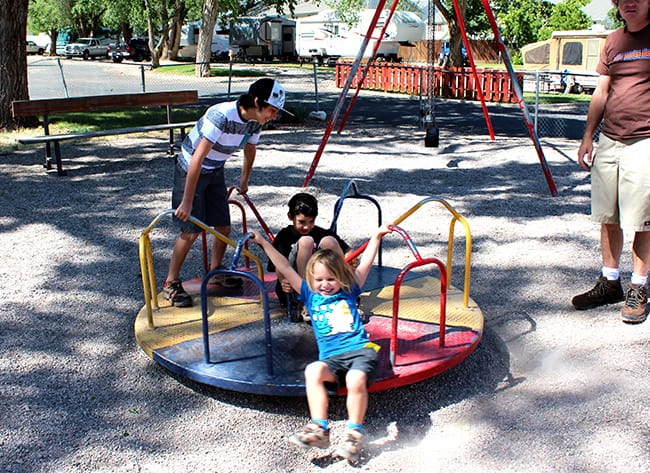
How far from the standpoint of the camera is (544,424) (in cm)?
348

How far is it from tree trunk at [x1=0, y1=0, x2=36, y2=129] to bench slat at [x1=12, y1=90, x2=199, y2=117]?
7.48 ft

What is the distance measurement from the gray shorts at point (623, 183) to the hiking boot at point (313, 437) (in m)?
2.47

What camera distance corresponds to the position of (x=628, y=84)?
14.5ft

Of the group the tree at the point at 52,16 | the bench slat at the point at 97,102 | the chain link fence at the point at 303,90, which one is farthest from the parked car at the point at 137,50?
the bench slat at the point at 97,102

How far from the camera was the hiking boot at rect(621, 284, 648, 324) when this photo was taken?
4.57 m

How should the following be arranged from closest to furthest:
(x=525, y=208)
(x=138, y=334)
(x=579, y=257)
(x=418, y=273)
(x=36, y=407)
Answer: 1. (x=36, y=407)
2. (x=138, y=334)
3. (x=418, y=273)
4. (x=579, y=257)
5. (x=525, y=208)

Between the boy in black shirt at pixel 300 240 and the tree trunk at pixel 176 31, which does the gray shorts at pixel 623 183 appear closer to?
the boy in black shirt at pixel 300 240

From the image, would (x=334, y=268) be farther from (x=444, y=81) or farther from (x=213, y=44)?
(x=213, y=44)

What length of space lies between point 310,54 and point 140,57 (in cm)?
1060

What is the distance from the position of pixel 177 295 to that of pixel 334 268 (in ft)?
5.12

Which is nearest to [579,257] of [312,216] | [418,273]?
[418,273]

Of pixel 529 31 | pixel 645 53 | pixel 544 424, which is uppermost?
pixel 529 31

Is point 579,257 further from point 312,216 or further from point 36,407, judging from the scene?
point 36,407

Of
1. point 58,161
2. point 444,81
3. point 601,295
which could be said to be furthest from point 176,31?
point 601,295
